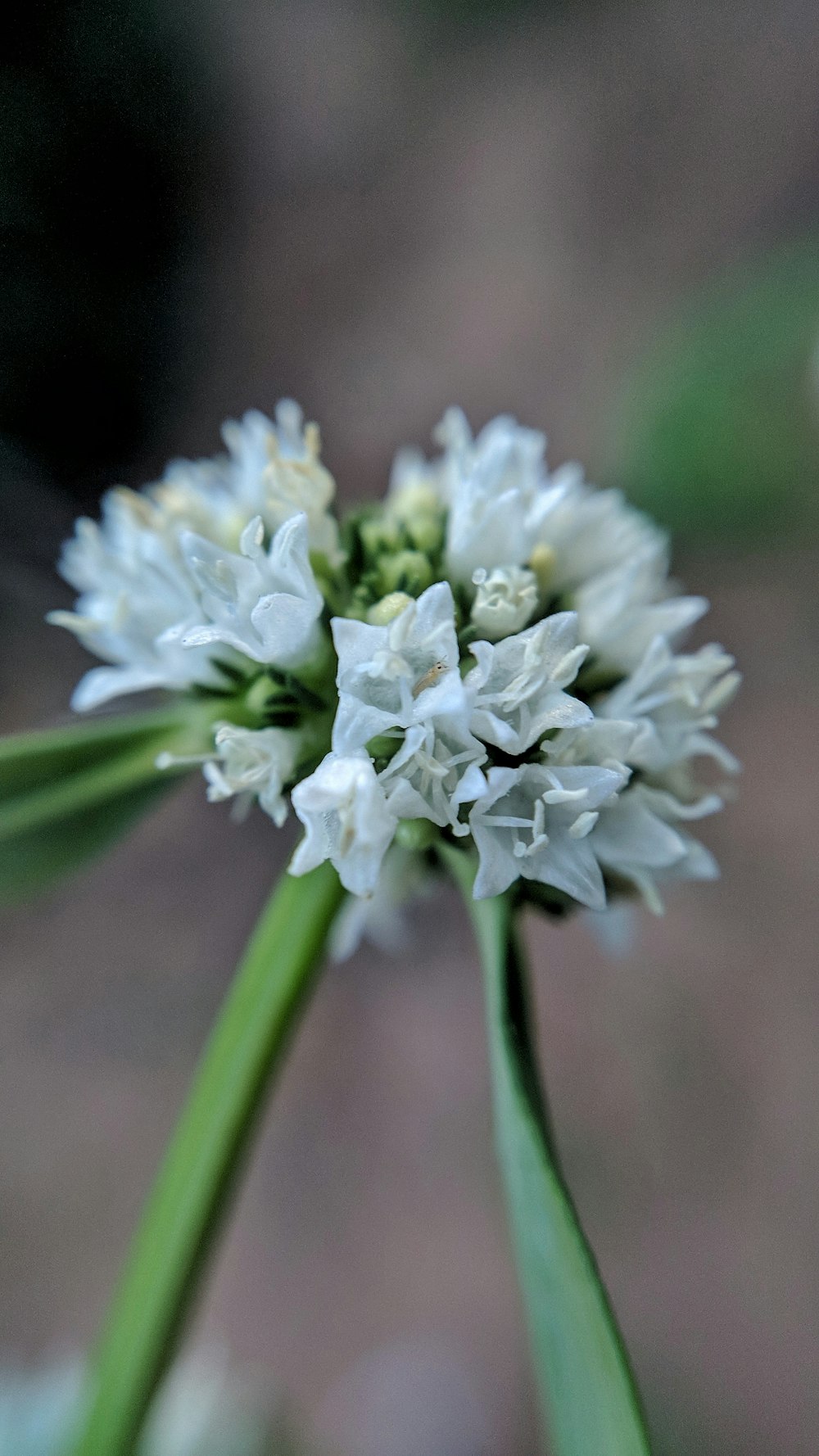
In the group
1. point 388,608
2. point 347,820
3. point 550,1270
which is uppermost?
point 388,608

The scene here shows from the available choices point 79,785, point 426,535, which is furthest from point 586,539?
point 79,785

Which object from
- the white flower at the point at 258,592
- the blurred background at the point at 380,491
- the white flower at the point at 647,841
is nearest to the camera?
the white flower at the point at 258,592

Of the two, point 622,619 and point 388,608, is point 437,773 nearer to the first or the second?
point 388,608

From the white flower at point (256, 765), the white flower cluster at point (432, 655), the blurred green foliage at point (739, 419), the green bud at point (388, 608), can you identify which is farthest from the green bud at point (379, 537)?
the blurred green foliage at point (739, 419)

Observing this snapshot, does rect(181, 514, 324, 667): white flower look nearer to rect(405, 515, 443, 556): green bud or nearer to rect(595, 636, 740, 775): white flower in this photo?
rect(405, 515, 443, 556): green bud

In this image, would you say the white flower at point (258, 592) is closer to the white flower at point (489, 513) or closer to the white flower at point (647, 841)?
the white flower at point (489, 513)

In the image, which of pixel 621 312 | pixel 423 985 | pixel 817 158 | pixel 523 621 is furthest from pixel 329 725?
pixel 817 158
